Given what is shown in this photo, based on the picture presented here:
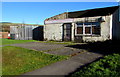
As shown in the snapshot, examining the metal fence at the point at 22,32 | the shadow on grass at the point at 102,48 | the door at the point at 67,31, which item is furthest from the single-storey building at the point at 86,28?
the metal fence at the point at 22,32

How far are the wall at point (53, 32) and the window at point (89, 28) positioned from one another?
3.02 meters

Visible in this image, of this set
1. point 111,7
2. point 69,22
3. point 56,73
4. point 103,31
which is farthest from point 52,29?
point 56,73

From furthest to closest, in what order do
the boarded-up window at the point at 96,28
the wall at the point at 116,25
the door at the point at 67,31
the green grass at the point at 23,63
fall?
the door at the point at 67,31, the boarded-up window at the point at 96,28, the wall at the point at 116,25, the green grass at the point at 23,63

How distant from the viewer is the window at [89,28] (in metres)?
12.7

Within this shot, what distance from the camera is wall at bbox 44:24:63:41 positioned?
15.6 metres

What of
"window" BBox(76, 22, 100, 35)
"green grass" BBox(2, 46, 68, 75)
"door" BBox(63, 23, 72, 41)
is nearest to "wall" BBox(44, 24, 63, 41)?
"door" BBox(63, 23, 72, 41)

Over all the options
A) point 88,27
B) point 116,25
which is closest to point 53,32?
point 88,27

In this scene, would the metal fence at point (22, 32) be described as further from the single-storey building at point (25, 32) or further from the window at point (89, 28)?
the window at point (89, 28)

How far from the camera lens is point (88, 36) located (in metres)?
13.1

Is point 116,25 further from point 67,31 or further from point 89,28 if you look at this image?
point 67,31

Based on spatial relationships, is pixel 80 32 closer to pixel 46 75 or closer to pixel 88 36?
pixel 88 36

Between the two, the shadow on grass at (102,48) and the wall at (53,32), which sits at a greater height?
the wall at (53,32)

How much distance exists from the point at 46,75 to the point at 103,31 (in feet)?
35.3

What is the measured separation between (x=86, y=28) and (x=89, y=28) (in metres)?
0.40
